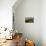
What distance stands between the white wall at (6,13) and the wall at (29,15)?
117cm

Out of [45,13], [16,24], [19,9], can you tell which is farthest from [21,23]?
[45,13]

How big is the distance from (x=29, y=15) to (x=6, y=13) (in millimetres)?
1489

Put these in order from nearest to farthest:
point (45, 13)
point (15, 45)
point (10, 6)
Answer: point (15, 45), point (10, 6), point (45, 13)

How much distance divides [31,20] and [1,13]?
1.67m

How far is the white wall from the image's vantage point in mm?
4005

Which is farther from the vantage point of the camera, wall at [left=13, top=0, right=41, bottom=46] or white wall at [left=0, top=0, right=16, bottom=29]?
wall at [left=13, top=0, right=41, bottom=46]

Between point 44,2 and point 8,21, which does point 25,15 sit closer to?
point 44,2

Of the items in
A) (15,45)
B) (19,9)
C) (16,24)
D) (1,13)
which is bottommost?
(15,45)

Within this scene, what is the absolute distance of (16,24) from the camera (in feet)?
17.2

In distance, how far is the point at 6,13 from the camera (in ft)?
13.3

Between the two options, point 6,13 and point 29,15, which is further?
point 29,15

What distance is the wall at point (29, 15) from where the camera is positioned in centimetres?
523

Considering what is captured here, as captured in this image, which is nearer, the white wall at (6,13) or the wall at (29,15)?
the white wall at (6,13)

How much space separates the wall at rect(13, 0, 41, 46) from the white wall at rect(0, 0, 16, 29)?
3.84 feet
